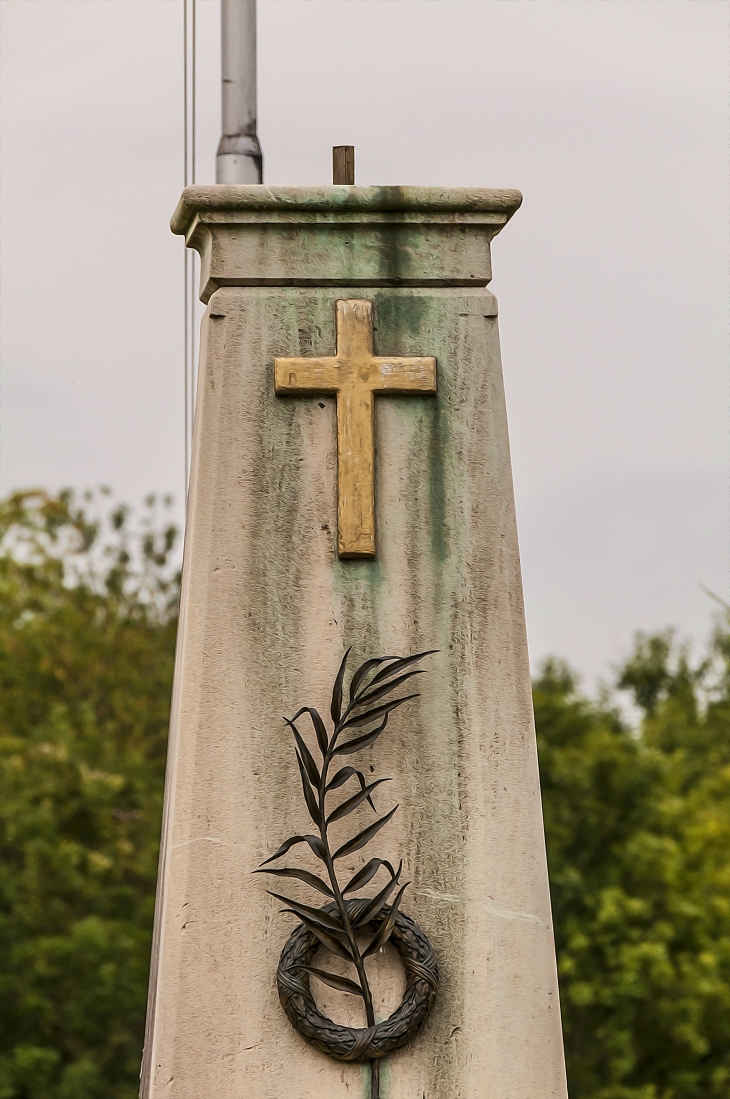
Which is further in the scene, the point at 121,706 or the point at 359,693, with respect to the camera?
the point at 121,706

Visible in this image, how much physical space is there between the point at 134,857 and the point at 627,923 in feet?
12.6

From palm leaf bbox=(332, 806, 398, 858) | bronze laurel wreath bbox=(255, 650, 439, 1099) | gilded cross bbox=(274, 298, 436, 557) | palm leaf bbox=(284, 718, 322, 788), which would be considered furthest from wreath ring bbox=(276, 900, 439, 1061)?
gilded cross bbox=(274, 298, 436, 557)

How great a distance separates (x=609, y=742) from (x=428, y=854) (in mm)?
8851

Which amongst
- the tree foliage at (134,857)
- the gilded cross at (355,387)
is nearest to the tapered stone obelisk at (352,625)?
the gilded cross at (355,387)

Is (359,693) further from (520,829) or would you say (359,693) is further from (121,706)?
(121,706)

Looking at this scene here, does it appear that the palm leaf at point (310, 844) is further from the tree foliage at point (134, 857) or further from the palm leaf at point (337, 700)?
the tree foliage at point (134, 857)

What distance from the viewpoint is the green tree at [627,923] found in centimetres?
1126

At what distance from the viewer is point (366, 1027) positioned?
3.17 meters

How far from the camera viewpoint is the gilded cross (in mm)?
3291

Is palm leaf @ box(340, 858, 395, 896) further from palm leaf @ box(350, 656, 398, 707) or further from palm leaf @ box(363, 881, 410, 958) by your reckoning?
palm leaf @ box(350, 656, 398, 707)

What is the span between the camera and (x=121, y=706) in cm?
1230

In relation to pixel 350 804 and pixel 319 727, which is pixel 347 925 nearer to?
pixel 350 804

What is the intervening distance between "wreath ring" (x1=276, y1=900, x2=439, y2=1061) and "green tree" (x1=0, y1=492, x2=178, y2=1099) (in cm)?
733

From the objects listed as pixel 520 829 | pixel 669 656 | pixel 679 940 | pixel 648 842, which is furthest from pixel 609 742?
pixel 669 656
